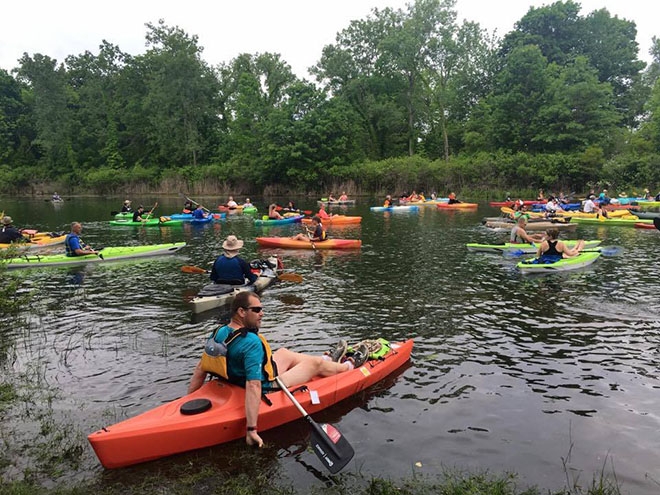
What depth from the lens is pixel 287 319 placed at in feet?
30.8

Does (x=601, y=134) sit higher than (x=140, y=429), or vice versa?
(x=601, y=134)

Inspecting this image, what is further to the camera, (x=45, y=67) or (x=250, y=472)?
(x=45, y=67)

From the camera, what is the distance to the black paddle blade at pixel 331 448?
4504mm

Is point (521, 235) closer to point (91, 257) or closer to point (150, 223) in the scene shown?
point (91, 257)

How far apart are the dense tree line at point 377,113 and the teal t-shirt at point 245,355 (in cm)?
3928

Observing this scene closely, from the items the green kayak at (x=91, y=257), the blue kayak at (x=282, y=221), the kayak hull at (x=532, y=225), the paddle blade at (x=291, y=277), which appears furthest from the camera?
the blue kayak at (x=282, y=221)

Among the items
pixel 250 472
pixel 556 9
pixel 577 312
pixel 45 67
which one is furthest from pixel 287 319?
pixel 45 67

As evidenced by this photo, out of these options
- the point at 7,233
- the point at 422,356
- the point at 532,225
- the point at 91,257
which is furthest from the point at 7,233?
the point at 532,225

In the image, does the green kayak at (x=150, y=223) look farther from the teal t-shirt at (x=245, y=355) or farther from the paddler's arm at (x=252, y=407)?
the paddler's arm at (x=252, y=407)

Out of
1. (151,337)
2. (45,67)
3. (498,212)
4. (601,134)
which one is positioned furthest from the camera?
(45,67)

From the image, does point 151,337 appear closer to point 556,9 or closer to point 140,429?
point 140,429

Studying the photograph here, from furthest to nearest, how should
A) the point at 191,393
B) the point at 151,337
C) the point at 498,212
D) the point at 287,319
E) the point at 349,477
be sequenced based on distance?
1. the point at 498,212
2. the point at 287,319
3. the point at 151,337
4. the point at 191,393
5. the point at 349,477

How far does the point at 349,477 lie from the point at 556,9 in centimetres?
5548

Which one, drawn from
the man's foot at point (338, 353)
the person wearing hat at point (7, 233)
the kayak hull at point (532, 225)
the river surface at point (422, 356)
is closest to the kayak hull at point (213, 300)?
the river surface at point (422, 356)
